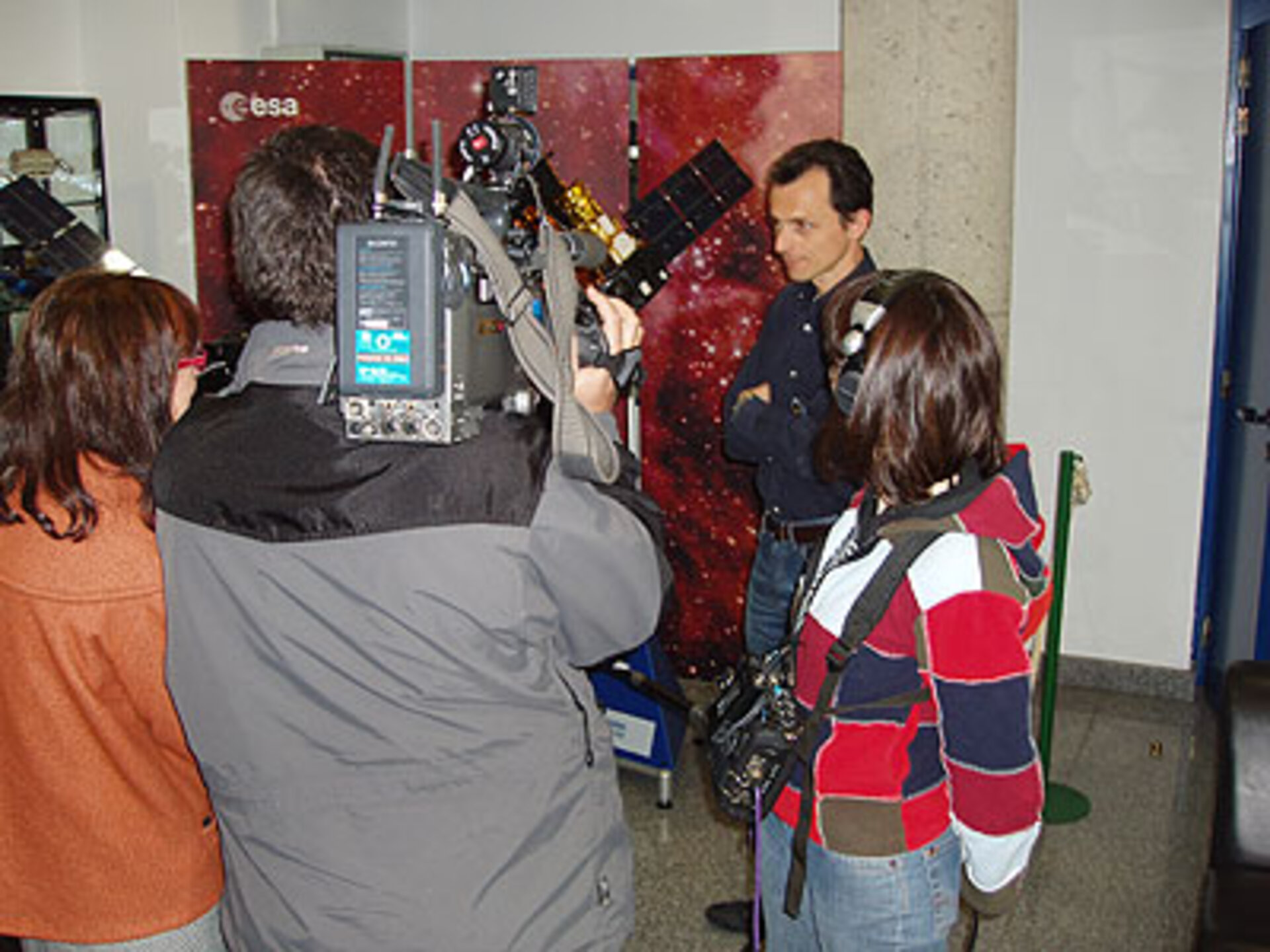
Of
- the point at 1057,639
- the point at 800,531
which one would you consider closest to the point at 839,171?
the point at 800,531

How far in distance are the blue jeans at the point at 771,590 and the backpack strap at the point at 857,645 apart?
1325mm

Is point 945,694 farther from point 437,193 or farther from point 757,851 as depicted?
point 437,193

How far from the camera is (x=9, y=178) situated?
325 centimetres

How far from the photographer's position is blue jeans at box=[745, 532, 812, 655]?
3031 millimetres

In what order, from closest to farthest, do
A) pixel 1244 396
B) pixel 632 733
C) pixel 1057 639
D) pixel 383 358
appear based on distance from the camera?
pixel 383 358
pixel 1057 639
pixel 632 733
pixel 1244 396

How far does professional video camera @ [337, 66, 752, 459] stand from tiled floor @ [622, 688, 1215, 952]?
193 cm

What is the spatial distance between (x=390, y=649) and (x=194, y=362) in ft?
1.91

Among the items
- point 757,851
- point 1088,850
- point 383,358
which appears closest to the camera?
point 383,358

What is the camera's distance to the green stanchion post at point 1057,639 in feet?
11.4

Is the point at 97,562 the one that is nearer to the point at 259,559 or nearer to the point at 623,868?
the point at 259,559

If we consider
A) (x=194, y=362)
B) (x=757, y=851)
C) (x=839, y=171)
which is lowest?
(x=757, y=851)

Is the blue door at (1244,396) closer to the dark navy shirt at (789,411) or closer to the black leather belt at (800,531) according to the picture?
the dark navy shirt at (789,411)

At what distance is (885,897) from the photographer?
1.65 meters

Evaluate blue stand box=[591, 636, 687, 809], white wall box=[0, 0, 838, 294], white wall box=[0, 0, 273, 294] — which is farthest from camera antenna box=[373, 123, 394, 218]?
white wall box=[0, 0, 838, 294]
